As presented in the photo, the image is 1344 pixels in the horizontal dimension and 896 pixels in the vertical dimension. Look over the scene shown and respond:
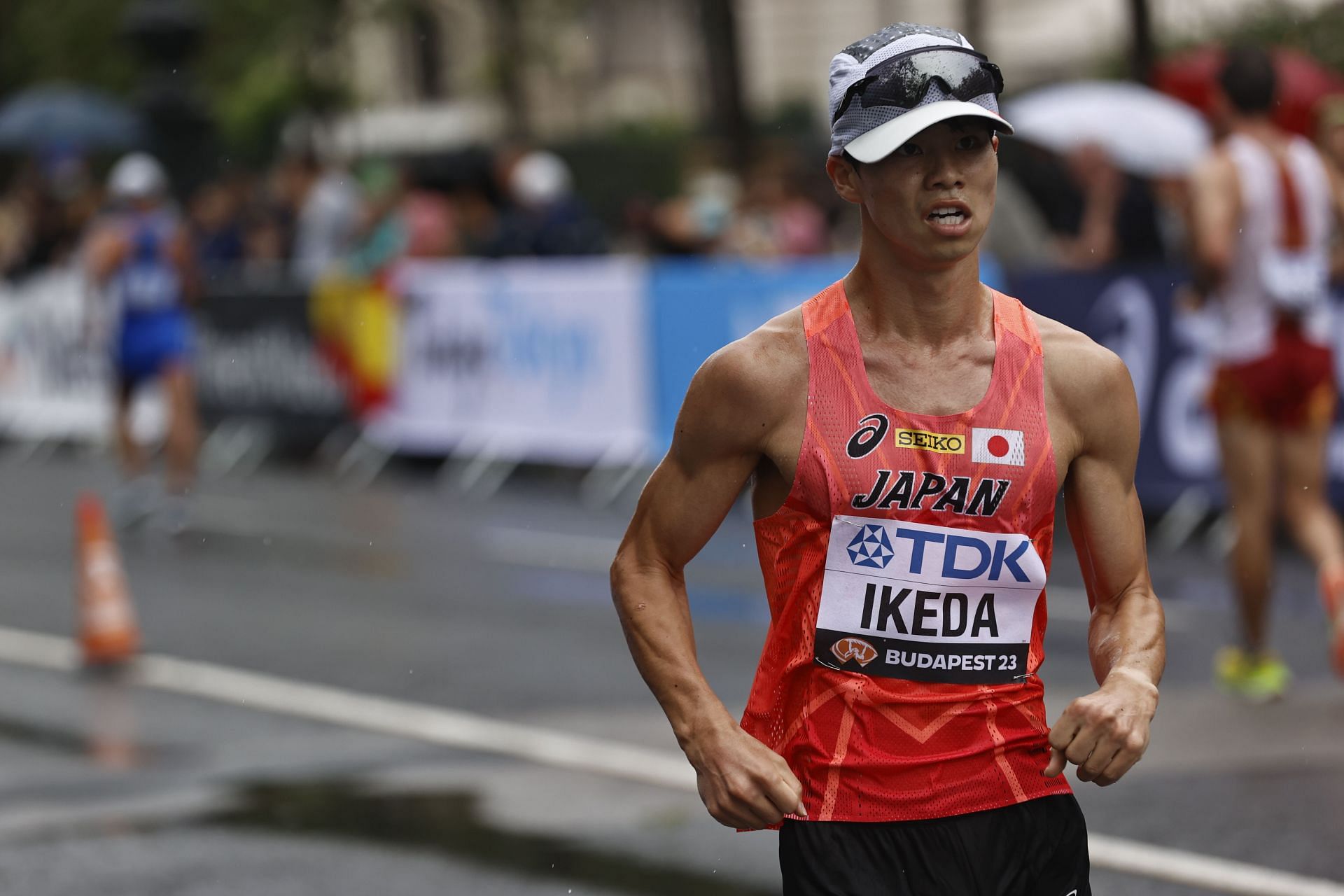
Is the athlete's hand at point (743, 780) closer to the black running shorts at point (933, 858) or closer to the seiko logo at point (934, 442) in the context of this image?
the black running shorts at point (933, 858)

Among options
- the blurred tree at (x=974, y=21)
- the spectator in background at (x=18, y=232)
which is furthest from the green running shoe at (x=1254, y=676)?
the blurred tree at (x=974, y=21)

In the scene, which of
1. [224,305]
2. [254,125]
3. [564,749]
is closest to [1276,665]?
[564,749]

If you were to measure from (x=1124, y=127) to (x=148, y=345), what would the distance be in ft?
21.9

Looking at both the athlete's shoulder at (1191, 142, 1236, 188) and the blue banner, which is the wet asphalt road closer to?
the blue banner

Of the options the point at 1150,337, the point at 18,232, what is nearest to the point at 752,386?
the point at 1150,337

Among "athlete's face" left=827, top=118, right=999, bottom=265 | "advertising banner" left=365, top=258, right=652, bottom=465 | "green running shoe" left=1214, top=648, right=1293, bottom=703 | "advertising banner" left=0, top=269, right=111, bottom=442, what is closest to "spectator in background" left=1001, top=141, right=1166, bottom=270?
"advertising banner" left=365, top=258, right=652, bottom=465

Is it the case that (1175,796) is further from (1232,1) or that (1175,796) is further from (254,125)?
(254,125)

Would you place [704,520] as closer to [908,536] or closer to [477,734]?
[908,536]

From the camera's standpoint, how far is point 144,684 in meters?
8.90

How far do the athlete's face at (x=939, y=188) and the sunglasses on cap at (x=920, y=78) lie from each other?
52 millimetres

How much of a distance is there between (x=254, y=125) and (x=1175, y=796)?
37.0 meters

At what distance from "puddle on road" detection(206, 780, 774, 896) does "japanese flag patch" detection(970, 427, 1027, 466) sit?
103 inches

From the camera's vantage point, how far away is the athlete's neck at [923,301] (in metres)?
3.30

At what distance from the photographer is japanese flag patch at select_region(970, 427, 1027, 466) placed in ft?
10.7
